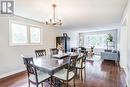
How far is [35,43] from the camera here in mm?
5152

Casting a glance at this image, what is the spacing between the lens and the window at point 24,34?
408cm

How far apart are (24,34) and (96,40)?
7095 mm

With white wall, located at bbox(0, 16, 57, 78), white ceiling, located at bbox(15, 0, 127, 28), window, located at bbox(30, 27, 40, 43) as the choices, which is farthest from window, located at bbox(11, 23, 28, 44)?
white ceiling, located at bbox(15, 0, 127, 28)

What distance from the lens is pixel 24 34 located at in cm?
463

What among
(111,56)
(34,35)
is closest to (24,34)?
(34,35)

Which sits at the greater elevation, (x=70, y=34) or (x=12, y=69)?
(x=70, y=34)

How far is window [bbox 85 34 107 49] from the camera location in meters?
9.23

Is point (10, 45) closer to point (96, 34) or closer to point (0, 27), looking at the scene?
point (0, 27)

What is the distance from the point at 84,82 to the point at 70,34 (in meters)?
7.13

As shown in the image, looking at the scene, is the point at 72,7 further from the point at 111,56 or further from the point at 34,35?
the point at 111,56

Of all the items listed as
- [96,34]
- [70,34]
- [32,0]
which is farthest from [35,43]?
[96,34]

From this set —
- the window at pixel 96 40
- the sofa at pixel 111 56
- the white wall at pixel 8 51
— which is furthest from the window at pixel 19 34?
the window at pixel 96 40

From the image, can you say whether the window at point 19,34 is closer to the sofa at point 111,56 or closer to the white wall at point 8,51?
the white wall at point 8,51

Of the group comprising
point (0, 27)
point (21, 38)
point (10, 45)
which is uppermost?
point (0, 27)
